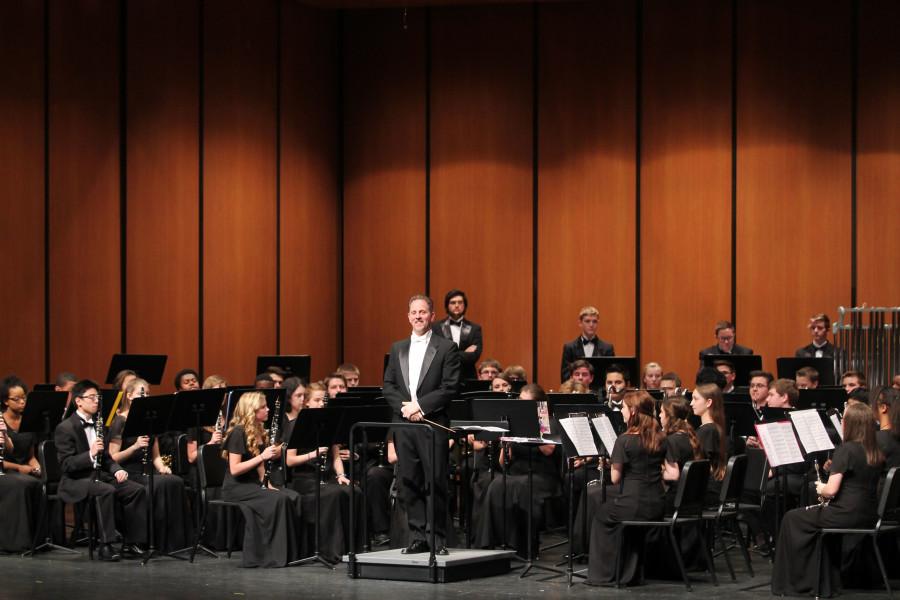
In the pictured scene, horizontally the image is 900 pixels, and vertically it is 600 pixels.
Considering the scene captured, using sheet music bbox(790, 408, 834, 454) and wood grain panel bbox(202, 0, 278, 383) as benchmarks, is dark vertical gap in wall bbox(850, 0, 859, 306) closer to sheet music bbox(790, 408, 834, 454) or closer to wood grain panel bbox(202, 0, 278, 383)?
wood grain panel bbox(202, 0, 278, 383)

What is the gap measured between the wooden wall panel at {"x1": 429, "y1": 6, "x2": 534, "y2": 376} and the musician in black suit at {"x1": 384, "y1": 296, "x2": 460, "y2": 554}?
6.59m

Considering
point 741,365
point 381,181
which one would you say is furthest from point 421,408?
point 381,181

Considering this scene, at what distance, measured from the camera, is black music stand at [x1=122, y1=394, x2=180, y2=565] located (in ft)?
27.6

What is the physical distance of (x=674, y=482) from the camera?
804 centimetres

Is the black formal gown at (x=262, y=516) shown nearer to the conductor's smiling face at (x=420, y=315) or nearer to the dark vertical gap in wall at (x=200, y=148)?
the conductor's smiling face at (x=420, y=315)

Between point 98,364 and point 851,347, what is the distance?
6853mm

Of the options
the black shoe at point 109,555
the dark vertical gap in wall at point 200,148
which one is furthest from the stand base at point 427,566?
the dark vertical gap in wall at point 200,148

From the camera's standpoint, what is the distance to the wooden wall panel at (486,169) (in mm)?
14914

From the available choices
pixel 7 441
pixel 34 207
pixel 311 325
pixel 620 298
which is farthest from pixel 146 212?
pixel 620 298

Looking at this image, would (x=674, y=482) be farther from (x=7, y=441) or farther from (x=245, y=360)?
(x=245, y=360)

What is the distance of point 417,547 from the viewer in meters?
8.13

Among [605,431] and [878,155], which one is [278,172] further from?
[605,431]

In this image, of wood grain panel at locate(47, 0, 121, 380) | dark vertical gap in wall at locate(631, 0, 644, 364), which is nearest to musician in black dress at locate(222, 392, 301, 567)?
wood grain panel at locate(47, 0, 121, 380)

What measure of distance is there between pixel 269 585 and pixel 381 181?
8087 mm
